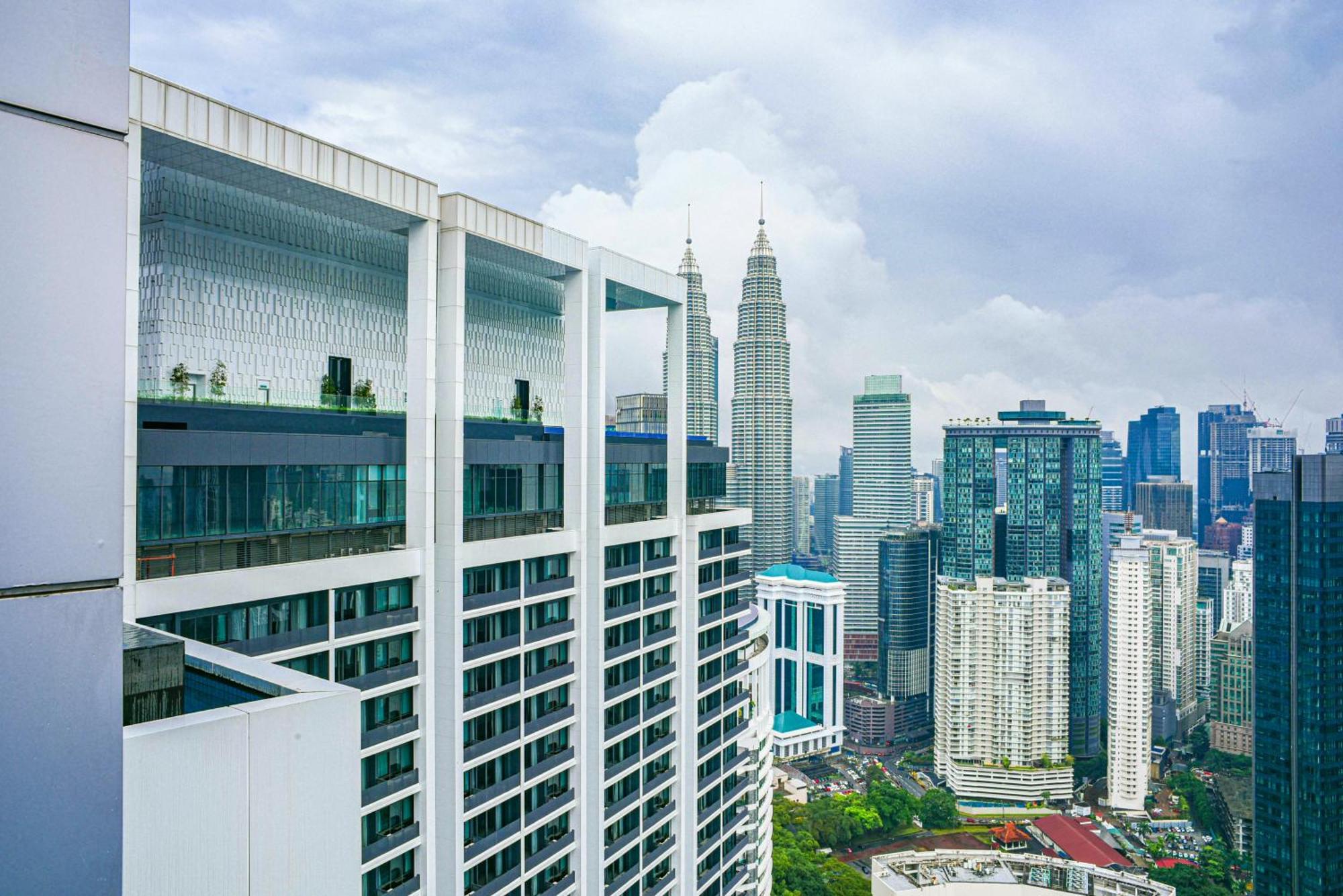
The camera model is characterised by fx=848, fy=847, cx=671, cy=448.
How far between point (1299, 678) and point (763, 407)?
87218 mm

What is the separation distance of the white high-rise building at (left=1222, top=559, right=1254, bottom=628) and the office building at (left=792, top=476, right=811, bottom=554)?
211 feet

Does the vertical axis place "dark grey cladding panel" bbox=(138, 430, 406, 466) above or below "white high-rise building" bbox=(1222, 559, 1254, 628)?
above

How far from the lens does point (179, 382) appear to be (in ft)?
48.7

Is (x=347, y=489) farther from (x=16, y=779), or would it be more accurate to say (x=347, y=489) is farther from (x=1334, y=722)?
(x=1334, y=722)

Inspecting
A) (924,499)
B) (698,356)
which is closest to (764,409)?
(698,356)

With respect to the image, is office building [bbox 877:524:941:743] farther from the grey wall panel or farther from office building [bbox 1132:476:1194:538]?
the grey wall panel

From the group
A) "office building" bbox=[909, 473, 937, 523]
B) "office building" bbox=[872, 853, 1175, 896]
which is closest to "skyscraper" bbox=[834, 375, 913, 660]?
"office building" bbox=[909, 473, 937, 523]

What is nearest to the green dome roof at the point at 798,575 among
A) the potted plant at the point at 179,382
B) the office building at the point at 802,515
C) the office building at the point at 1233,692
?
the office building at the point at 802,515

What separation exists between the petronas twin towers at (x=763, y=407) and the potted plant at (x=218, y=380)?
114m

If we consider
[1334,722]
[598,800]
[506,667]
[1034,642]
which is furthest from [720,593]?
[1034,642]

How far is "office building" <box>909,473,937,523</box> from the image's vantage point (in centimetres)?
15109

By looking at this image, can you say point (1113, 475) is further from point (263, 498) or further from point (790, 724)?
point (263, 498)

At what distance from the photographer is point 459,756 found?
16.5m

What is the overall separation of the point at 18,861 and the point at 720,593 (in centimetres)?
2399
